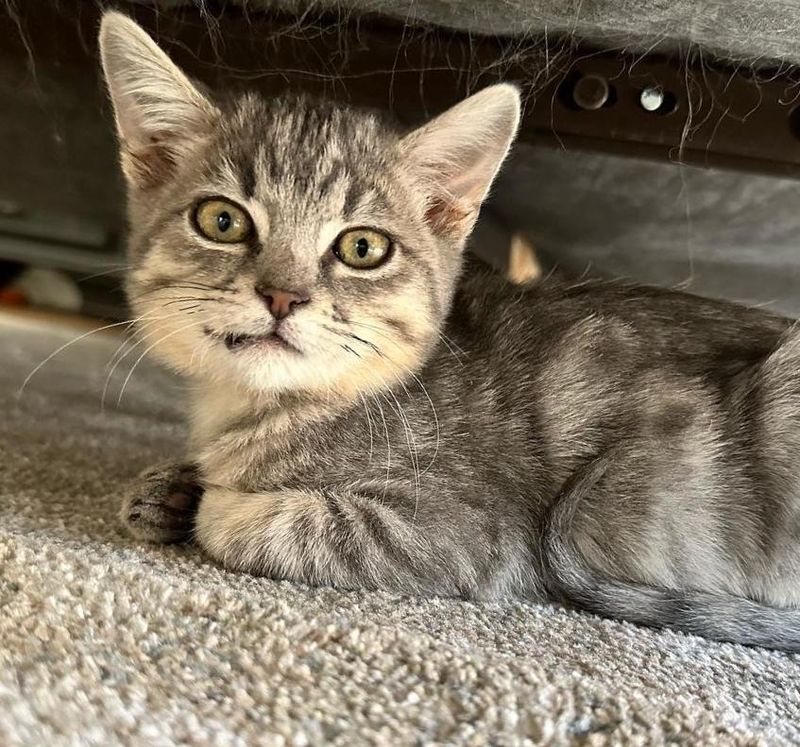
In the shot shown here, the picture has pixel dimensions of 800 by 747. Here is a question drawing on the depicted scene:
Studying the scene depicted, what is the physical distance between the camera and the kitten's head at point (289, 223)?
0.94 m

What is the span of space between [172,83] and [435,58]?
14.1 inches

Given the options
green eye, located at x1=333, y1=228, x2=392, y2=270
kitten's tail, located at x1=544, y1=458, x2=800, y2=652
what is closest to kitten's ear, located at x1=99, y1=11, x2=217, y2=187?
green eye, located at x1=333, y1=228, x2=392, y2=270

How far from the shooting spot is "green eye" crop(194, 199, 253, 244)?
3.24 ft

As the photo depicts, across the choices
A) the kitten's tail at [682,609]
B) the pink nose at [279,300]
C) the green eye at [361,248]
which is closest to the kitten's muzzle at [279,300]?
the pink nose at [279,300]

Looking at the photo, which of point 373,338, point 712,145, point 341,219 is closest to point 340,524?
point 373,338

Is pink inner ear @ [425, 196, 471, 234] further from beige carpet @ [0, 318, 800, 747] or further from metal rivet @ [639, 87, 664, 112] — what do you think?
beige carpet @ [0, 318, 800, 747]

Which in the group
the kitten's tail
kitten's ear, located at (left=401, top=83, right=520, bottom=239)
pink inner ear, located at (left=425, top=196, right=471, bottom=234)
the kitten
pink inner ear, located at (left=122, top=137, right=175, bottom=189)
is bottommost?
the kitten's tail

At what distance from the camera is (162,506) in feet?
3.40

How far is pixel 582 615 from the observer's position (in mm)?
929

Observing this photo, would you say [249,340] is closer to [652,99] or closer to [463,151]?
[463,151]

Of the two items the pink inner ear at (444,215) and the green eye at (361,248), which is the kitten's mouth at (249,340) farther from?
the pink inner ear at (444,215)

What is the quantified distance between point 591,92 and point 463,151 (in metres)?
0.21

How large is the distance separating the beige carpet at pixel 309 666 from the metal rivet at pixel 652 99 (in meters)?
0.68

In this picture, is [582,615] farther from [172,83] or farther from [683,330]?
[172,83]
